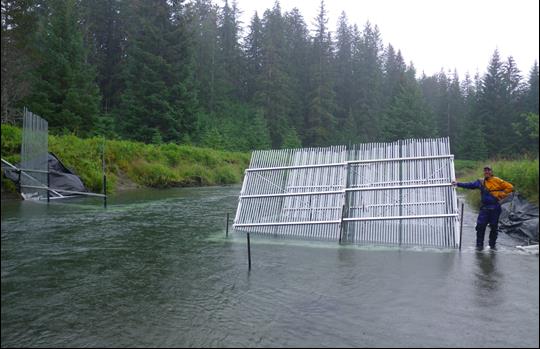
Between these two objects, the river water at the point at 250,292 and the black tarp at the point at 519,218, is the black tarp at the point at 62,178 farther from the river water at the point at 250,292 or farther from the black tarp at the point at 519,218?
the black tarp at the point at 519,218

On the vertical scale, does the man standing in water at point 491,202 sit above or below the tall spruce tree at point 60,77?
below

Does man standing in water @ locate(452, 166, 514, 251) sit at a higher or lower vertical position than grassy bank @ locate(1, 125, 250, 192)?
lower

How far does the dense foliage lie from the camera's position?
3084 centimetres

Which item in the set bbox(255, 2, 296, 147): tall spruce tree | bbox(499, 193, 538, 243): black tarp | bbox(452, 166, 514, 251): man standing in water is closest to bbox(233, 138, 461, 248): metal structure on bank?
bbox(452, 166, 514, 251): man standing in water

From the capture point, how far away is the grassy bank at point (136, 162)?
20062 mm

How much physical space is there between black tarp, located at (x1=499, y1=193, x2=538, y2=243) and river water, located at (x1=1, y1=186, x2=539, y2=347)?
578 mm

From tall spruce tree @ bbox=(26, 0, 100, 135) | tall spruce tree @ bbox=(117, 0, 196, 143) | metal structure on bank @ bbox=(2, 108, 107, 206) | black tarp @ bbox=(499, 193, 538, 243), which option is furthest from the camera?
tall spruce tree @ bbox=(117, 0, 196, 143)

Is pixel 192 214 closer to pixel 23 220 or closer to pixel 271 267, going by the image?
pixel 23 220

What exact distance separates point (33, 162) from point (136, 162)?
1285 centimetres

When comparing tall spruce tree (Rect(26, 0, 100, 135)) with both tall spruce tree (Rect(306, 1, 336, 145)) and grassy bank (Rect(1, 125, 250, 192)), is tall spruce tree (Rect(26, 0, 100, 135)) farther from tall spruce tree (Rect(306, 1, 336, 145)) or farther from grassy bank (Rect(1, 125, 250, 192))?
tall spruce tree (Rect(306, 1, 336, 145))

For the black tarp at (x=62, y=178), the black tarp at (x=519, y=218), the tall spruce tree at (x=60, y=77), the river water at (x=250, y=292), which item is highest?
the tall spruce tree at (x=60, y=77)

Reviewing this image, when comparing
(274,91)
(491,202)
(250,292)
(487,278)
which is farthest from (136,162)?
(274,91)

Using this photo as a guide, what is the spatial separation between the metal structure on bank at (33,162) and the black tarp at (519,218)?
1207 centimetres

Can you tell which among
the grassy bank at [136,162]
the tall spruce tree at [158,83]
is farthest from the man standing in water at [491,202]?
the tall spruce tree at [158,83]
